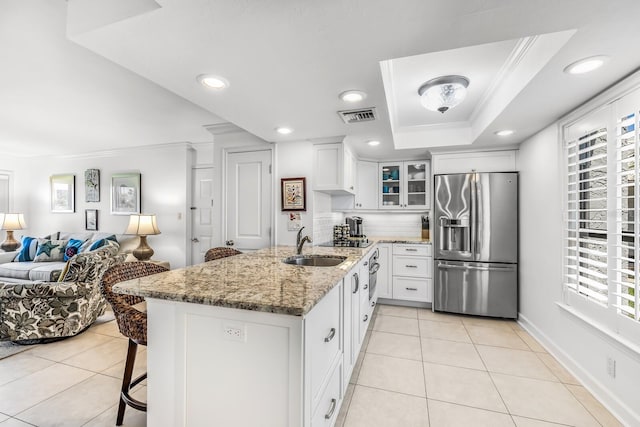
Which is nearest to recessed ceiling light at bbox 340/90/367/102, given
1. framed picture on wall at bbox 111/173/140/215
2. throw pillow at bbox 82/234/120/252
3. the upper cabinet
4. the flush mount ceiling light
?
the flush mount ceiling light

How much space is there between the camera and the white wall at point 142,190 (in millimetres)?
4742

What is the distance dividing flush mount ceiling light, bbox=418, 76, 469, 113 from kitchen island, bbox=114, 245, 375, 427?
5.76 feet

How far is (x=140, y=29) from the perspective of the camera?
1.28m

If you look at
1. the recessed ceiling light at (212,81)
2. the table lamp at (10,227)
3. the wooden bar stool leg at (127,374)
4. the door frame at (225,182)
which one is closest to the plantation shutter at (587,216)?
the recessed ceiling light at (212,81)

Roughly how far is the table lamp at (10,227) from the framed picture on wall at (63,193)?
0.52 m

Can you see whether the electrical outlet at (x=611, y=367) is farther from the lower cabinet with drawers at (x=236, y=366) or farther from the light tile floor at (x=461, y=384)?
the lower cabinet with drawers at (x=236, y=366)

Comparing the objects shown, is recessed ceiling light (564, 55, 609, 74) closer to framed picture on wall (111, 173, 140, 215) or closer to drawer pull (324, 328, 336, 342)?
drawer pull (324, 328, 336, 342)

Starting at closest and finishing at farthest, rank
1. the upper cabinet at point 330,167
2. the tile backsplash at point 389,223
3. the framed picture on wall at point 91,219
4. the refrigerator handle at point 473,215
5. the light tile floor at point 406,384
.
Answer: the light tile floor at point 406,384
the upper cabinet at point 330,167
the refrigerator handle at point 473,215
the tile backsplash at point 389,223
the framed picture on wall at point 91,219

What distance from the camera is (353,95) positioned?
79.1 inches

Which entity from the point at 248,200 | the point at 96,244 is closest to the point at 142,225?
the point at 96,244

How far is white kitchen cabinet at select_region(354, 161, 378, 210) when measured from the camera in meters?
4.34

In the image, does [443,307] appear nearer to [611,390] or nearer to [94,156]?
[611,390]

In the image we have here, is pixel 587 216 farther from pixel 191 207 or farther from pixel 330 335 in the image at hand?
pixel 191 207

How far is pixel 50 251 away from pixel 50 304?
2394 millimetres
